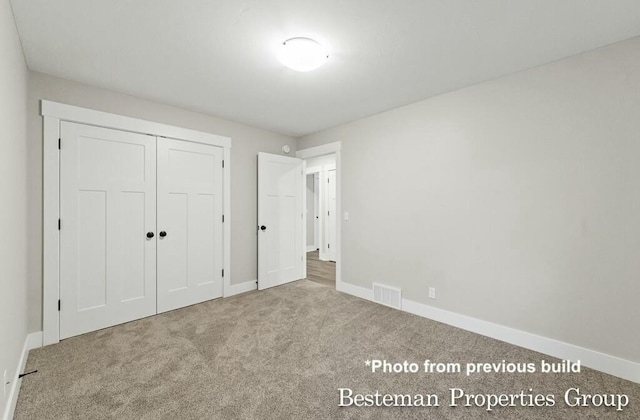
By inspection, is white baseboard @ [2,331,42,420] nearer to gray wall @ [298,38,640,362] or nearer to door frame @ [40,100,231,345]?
door frame @ [40,100,231,345]

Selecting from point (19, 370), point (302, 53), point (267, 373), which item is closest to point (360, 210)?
point (302, 53)

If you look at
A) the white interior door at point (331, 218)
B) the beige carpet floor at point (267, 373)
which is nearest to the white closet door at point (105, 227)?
the beige carpet floor at point (267, 373)

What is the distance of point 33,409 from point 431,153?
384 cm

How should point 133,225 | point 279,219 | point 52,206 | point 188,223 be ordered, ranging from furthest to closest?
point 279,219 < point 188,223 < point 133,225 < point 52,206

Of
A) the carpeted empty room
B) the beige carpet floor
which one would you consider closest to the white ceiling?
the carpeted empty room

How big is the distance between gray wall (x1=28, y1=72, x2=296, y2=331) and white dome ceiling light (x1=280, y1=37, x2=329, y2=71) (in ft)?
6.10

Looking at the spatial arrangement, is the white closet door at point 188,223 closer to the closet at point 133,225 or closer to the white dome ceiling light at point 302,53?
the closet at point 133,225

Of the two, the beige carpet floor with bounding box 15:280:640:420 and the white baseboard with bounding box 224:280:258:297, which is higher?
the white baseboard with bounding box 224:280:258:297

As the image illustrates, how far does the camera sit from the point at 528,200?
2406 mm

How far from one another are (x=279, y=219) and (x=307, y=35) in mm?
2866

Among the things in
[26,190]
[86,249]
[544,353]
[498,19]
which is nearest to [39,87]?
[26,190]

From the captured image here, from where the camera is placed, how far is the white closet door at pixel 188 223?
3.21 metres

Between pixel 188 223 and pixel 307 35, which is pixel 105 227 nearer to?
pixel 188 223

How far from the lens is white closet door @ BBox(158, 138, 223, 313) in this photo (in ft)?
10.5
